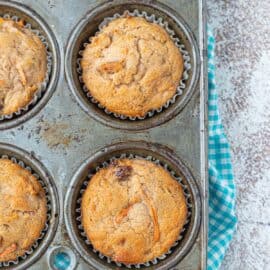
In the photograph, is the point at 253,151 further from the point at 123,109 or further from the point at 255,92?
the point at 123,109

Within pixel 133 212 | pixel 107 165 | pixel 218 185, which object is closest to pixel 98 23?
pixel 107 165

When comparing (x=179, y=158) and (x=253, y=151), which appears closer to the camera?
(x=179, y=158)

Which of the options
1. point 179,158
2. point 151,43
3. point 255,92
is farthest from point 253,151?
point 151,43

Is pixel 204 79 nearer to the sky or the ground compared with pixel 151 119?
nearer to the sky

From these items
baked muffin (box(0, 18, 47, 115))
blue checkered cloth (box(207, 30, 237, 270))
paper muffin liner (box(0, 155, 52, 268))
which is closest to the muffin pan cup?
paper muffin liner (box(0, 155, 52, 268))

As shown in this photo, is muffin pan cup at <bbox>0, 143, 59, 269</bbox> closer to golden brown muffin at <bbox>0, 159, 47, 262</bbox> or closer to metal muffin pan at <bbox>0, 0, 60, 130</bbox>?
golden brown muffin at <bbox>0, 159, 47, 262</bbox>

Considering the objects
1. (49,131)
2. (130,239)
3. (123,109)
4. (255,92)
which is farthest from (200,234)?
(255,92)

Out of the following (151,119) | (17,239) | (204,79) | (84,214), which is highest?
(204,79)

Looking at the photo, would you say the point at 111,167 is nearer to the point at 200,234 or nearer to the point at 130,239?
the point at 130,239
